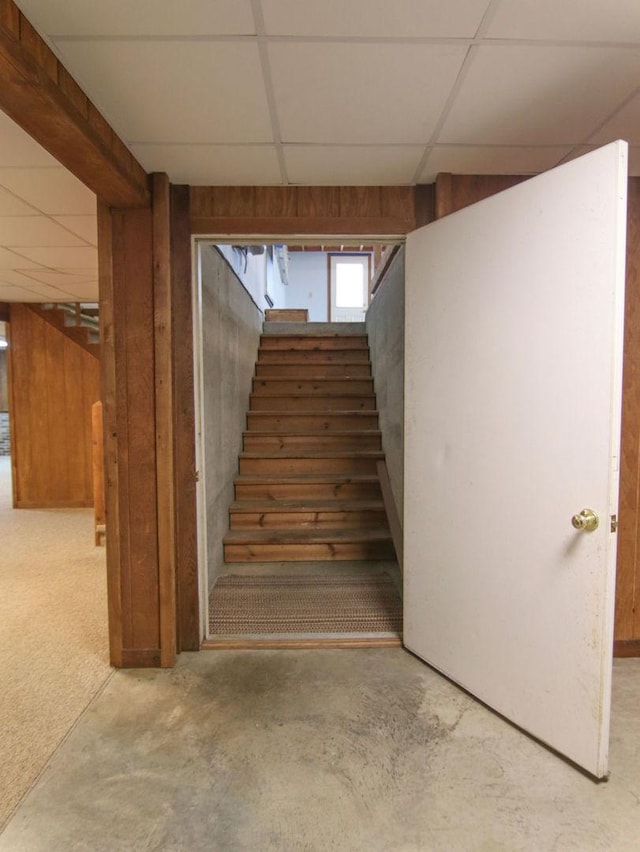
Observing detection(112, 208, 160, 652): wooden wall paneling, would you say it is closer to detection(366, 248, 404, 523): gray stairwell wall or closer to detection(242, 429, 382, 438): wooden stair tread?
detection(366, 248, 404, 523): gray stairwell wall

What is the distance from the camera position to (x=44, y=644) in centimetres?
216

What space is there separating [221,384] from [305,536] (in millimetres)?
1214

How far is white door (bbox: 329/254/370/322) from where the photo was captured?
343 inches

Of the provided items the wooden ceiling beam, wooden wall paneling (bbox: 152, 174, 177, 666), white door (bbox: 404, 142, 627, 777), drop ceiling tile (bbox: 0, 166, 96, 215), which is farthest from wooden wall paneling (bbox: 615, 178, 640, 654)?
drop ceiling tile (bbox: 0, 166, 96, 215)

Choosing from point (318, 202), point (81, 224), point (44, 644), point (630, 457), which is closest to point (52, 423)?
point (81, 224)

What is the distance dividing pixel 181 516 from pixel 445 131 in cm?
194

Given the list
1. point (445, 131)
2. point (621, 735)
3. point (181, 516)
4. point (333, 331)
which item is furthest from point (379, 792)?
point (333, 331)

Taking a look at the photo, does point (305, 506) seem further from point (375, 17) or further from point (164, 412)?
point (375, 17)

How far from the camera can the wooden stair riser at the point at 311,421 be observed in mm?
3857

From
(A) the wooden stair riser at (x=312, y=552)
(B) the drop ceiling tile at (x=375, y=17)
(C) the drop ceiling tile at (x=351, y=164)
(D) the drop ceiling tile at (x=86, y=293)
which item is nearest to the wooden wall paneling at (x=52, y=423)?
(D) the drop ceiling tile at (x=86, y=293)

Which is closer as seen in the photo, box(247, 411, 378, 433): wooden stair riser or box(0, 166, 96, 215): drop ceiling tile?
box(0, 166, 96, 215): drop ceiling tile

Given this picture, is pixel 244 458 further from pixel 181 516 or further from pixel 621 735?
pixel 621 735

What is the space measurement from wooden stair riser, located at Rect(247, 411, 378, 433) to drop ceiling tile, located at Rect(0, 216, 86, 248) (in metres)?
1.87

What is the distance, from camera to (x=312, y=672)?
189cm
